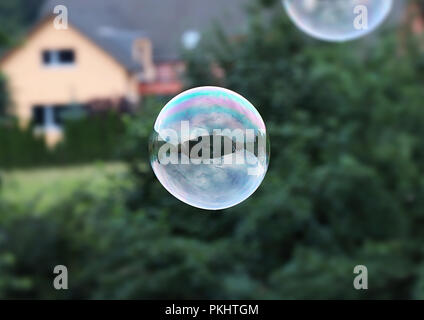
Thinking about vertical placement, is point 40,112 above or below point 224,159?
above

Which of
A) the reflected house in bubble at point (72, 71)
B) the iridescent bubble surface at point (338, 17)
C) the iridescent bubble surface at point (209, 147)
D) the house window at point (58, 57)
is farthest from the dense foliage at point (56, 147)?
the iridescent bubble surface at point (209, 147)

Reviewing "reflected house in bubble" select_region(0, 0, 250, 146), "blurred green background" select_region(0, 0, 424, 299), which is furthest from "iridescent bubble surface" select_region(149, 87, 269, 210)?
"reflected house in bubble" select_region(0, 0, 250, 146)

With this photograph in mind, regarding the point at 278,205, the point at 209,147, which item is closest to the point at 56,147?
the point at 278,205

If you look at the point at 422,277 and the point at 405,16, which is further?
the point at 405,16

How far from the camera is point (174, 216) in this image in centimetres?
548

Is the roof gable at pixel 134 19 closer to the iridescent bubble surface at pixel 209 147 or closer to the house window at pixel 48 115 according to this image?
the house window at pixel 48 115

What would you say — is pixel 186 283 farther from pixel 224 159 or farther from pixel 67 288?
pixel 224 159

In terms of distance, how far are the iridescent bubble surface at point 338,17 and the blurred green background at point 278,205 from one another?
3.97ft

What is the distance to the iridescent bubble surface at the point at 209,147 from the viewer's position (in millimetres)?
2758

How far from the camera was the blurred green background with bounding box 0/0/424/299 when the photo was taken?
4.88 metres

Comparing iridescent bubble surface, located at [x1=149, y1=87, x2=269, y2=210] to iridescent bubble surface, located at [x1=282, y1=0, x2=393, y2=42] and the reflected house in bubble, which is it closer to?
iridescent bubble surface, located at [x1=282, y1=0, x2=393, y2=42]

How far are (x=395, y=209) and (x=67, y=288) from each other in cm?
242

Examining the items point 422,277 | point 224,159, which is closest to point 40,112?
point 422,277

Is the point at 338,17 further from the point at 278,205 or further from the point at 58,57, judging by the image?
the point at 58,57
